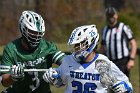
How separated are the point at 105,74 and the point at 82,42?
40 cm

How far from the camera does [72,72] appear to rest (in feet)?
20.1

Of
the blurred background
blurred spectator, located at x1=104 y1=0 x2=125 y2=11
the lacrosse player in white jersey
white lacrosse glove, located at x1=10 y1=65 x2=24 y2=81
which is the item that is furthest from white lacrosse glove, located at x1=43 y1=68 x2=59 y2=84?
blurred spectator, located at x1=104 y1=0 x2=125 y2=11

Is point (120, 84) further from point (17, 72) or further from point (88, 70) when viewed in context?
point (17, 72)

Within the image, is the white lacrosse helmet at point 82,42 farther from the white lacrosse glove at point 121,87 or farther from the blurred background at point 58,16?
the blurred background at point 58,16

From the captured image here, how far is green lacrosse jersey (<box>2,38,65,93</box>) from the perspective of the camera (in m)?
6.54

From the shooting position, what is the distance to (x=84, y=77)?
238 inches

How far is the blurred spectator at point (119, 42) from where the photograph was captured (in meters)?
10.4

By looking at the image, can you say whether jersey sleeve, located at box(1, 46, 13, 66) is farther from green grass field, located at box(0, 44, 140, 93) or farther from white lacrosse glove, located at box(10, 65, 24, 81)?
green grass field, located at box(0, 44, 140, 93)

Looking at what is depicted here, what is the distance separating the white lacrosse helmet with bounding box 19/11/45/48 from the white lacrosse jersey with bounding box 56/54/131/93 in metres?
0.45

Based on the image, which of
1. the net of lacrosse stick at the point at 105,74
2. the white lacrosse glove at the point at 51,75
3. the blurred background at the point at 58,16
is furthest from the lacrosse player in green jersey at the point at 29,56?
the blurred background at the point at 58,16

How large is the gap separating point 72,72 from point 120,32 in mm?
4462

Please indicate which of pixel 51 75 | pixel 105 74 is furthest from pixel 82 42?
pixel 51 75

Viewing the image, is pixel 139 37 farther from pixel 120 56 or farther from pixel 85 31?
pixel 85 31

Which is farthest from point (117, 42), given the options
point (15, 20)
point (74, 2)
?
point (74, 2)
